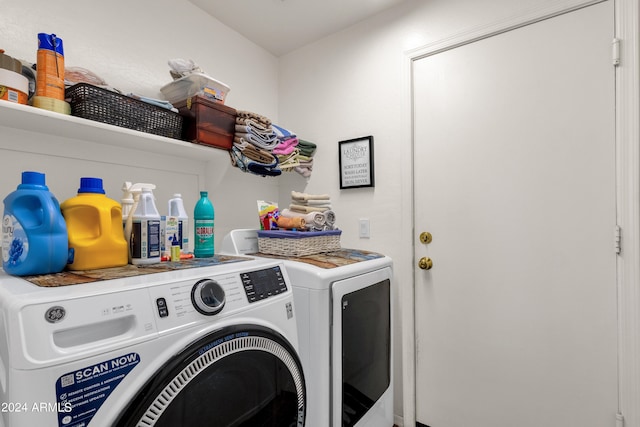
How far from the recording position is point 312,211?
169cm

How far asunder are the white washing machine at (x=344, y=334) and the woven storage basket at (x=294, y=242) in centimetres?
7

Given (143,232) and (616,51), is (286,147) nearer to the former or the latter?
(143,232)

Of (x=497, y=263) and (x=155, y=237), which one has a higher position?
(x=155, y=237)

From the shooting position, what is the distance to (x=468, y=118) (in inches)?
66.3

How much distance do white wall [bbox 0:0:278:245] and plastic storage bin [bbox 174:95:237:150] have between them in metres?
0.18

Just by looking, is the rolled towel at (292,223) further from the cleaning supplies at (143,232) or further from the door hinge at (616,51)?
the door hinge at (616,51)

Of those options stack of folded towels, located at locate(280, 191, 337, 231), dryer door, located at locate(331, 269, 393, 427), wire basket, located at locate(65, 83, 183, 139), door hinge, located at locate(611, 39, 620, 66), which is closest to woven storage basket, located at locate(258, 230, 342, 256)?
stack of folded towels, located at locate(280, 191, 337, 231)

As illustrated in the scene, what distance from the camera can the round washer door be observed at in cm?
69

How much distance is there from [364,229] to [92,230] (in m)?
1.41

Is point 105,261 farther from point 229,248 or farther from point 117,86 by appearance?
point 117,86

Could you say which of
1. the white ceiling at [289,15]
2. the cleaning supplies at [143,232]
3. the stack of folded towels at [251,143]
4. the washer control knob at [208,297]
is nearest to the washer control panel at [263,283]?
the washer control knob at [208,297]

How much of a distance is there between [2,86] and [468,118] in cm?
189

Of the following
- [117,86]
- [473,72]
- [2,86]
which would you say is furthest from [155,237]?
[473,72]

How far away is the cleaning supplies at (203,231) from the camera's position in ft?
Answer: 4.26
